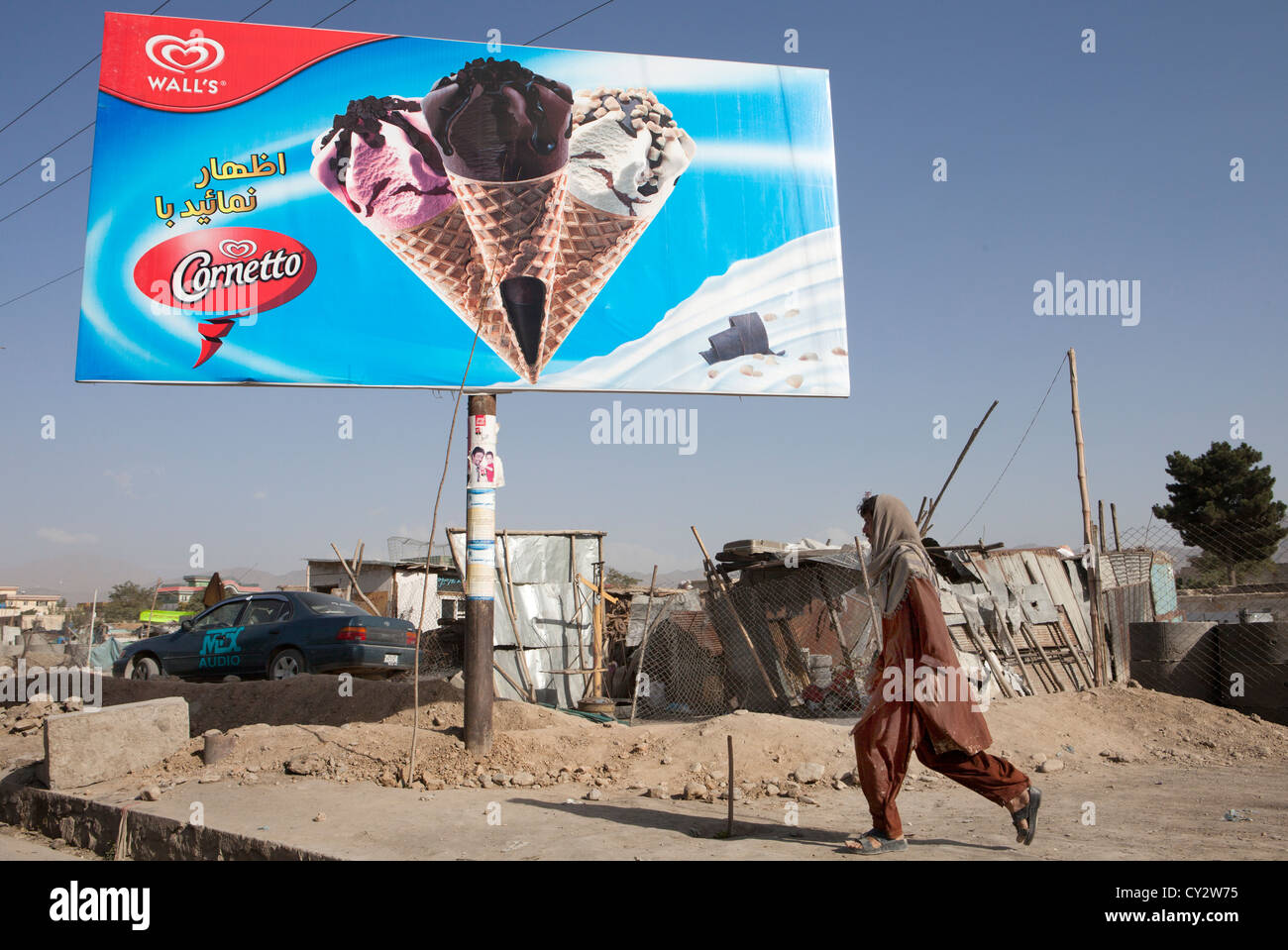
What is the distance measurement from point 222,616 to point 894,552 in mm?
9606

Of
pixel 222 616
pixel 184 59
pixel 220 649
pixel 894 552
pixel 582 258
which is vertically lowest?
pixel 220 649

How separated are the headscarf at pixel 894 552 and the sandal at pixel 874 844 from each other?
1.08m

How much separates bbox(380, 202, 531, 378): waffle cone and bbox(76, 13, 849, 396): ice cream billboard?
0.7 inches

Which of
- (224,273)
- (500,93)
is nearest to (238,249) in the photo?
(224,273)

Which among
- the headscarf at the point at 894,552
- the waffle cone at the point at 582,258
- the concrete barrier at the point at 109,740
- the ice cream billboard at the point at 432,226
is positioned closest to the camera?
the headscarf at the point at 894,552

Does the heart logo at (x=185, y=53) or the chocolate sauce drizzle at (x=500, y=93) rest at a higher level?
the heart logo at (x=185, y=53)

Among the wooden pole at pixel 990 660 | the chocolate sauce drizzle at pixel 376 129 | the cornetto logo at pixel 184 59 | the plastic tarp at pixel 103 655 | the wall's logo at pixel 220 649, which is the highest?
the cornetto logo at pixel 184 59

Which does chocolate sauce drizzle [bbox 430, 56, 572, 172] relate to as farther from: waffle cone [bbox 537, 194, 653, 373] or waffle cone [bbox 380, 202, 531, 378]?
waffle cone [bbox 380, 202, 531, 378]

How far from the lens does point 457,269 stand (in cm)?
782

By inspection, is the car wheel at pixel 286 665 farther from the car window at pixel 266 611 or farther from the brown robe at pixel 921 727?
the brown robe at pixel 921 727

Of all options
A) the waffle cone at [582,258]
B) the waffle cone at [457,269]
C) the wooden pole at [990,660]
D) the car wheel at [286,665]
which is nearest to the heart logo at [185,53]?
the waffle cone at [457,269]

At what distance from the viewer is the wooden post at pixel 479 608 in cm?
702

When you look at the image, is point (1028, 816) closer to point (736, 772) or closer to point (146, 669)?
point (736, 772)
